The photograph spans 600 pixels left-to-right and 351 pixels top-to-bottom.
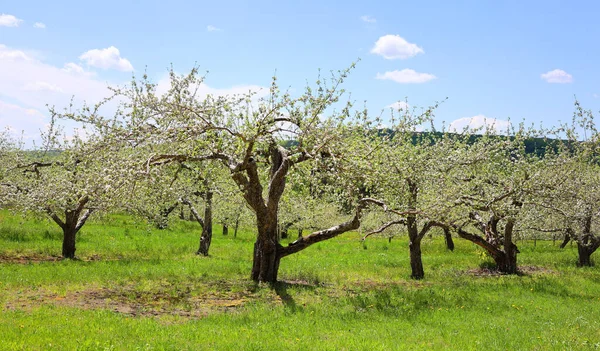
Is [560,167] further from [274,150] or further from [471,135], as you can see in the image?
[274,150]

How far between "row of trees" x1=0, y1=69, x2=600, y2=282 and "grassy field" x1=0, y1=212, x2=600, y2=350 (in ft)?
7.57

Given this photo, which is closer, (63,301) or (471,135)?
(63,301)

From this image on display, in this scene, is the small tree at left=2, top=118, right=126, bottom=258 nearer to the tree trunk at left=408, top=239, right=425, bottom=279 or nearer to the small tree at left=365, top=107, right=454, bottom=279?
the small tree at left=365, top=107, right=454, bottom=279

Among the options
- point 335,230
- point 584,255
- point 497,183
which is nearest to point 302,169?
point 335,230

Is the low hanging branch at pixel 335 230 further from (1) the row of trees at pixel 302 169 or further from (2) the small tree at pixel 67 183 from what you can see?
(2) the small tree at pixel 67 183

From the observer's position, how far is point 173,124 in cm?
1552

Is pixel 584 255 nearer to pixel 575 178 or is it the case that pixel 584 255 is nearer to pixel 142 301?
pixel 575 178

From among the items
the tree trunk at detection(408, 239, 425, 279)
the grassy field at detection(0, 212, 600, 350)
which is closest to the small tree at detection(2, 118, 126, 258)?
the grassy field at detection(0, 212, 600, 350)

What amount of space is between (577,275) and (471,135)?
9020 millimetres

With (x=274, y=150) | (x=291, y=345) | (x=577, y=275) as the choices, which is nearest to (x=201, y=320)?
(x=291, y=345)

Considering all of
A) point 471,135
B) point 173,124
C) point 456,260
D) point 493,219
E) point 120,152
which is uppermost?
point 471,135

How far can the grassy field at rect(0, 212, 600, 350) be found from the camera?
409 inches

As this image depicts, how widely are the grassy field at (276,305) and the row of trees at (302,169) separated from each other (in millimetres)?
2307

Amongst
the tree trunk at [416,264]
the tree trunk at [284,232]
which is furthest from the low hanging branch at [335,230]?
the tree trunk at [284,232]
